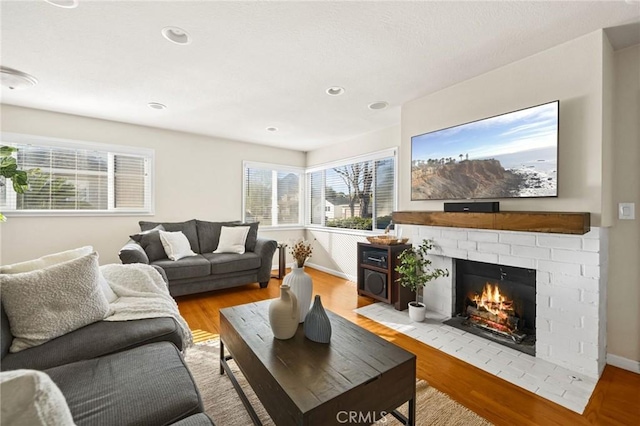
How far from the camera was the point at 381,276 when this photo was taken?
3.36 m

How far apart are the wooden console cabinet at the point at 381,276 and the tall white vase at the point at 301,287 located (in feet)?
5.75

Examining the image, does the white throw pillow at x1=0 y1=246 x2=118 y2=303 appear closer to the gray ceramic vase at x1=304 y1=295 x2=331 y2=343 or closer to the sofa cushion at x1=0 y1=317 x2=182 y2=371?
the sofa cushion at x1=0 y1=317 x2=182 y2=371

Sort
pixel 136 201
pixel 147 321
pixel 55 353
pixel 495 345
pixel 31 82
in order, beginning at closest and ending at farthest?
pixel 55 353 → pixel 147 321 → pixel 495 345 → pixel 31 82 → pixel 136 201

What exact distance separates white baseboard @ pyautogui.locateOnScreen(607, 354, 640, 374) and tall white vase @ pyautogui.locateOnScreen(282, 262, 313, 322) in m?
2.39

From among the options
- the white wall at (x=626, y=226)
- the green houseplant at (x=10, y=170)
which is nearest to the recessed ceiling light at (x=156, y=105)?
the green houseplant at (x=10, y=170)

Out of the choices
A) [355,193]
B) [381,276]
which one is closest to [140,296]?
[381,276]

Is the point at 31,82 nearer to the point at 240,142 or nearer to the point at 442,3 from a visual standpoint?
the point at 240,142

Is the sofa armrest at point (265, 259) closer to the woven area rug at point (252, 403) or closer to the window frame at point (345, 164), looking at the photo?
the window frame at point (345, 164)

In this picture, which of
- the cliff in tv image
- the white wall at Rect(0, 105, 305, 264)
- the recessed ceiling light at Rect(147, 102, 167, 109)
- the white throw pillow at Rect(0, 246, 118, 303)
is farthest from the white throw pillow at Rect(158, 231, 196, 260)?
the cliff in tv image

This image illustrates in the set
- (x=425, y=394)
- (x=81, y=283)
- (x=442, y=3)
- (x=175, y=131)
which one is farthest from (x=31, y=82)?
(x=425, y=394)

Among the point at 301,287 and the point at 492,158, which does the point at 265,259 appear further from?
the point at 492,158

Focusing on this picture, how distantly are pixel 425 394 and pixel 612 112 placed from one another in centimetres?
245

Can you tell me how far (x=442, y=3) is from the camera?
5.53 ft

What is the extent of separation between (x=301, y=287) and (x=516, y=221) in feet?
5.64
